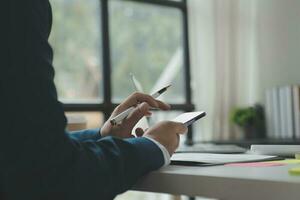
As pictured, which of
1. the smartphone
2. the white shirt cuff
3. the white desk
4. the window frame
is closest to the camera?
the white desk

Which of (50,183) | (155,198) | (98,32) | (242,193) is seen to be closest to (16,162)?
(50,183)

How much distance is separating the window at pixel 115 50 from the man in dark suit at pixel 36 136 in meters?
2.30

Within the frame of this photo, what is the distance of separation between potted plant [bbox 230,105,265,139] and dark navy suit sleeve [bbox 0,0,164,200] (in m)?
2.87

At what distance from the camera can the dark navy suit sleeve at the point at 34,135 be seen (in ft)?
2.61

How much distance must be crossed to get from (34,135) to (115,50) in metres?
2.70

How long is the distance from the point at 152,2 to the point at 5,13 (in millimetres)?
2873

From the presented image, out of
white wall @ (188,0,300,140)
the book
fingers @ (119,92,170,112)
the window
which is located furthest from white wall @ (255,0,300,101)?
fingers @ (119,92,170,112)

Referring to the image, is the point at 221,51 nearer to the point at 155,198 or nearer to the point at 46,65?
the point at 155,198

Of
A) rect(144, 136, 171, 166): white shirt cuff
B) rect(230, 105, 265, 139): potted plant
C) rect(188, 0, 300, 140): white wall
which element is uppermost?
rect(188, 0, 300, 140): white wall

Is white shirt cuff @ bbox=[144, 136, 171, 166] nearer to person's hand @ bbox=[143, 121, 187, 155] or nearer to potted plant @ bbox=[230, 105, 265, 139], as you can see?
person's hand @ bbox=[143, 121, 187, 155]

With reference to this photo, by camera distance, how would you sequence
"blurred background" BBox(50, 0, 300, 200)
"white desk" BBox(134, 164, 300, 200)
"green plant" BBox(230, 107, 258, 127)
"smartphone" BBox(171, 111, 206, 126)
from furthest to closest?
1. "green plant" BBox(230, 107, 258, 127)
2. "blurred background" BBox(50, 0, 300, 200)
3. "smartphone" BBox(171, 111, 206, 126)
4. "white desk" BBox(134, 164, 300, 200)

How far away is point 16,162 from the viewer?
2.63 ft

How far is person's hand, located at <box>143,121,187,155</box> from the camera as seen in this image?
0.97 m

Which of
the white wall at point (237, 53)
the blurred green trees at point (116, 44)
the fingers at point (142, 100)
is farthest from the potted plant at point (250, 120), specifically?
the fingers at point (142, 100)
